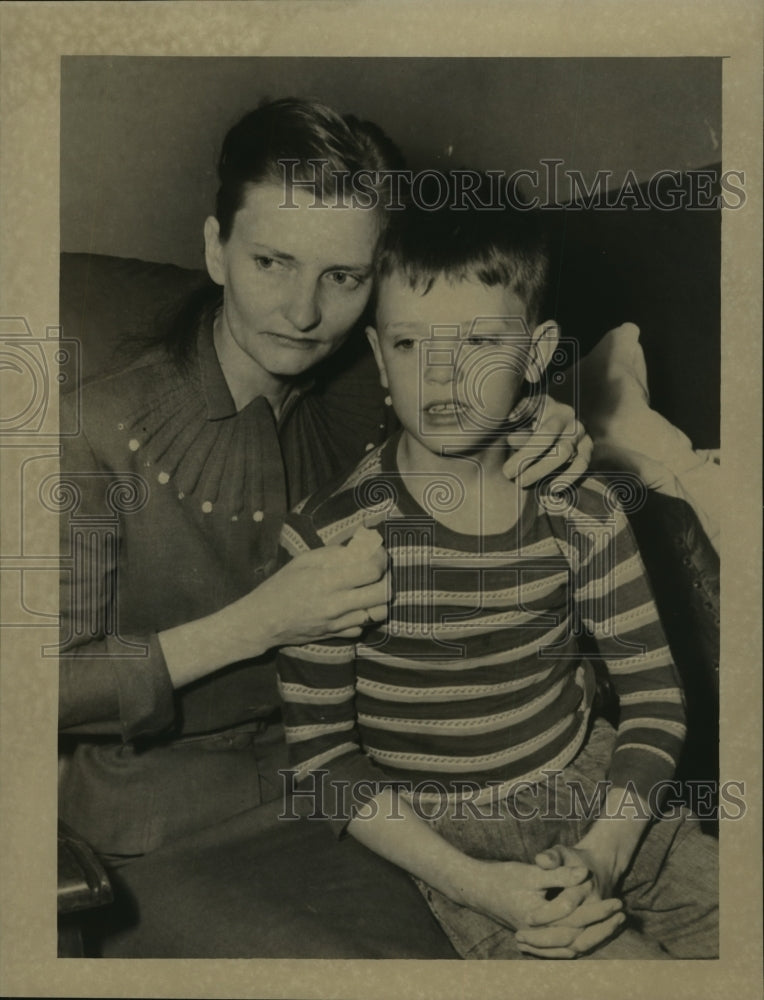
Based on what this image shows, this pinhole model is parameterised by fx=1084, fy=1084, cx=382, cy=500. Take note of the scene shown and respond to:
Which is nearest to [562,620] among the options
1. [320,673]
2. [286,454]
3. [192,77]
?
[320,673]

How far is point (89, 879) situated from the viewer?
132 cm

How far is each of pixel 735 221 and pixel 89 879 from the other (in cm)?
122

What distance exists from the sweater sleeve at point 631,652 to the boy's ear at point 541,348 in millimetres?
220

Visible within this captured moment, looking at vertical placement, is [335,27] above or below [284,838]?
above

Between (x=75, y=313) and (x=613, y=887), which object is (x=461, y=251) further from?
(x=613, y=887)

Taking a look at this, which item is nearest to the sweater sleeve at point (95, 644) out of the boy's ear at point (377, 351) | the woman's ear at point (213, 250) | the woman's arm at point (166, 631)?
the woman's arm at point (166, 631)

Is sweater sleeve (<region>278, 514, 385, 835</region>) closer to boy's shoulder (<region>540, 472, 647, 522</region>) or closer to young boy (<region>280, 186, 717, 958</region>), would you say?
young boy (<region>280, 186, 717, 958</region>)

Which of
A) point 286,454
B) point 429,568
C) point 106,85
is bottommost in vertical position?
point 429,568

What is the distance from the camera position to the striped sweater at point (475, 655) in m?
1.43

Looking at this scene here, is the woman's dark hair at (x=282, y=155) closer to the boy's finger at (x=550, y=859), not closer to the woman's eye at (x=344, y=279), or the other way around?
the woman's eye at (x=344, y=279)

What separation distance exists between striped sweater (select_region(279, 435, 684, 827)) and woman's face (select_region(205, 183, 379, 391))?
192 mm

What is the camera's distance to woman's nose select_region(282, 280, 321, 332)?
1420 millimetres
